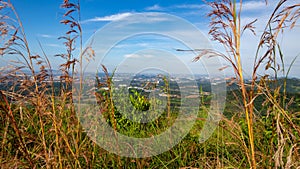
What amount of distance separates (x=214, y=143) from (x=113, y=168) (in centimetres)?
122

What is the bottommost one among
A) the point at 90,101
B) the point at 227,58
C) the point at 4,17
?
the point at 90,101

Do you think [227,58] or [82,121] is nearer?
[227,58]

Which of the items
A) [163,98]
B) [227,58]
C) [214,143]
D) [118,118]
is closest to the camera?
[227,58]

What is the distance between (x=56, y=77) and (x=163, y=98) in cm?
157

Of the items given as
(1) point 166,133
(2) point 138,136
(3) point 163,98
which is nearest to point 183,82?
(3) point 163,98

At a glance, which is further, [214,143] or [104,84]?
[214,143]

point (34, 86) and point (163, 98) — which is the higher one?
point (34, 86)

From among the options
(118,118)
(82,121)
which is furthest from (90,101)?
(118,118)

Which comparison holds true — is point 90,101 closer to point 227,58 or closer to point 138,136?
point 138,136

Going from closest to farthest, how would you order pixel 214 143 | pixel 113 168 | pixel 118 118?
1. pixel 113 168
2. pixel 214 143
3. pixel 118 118

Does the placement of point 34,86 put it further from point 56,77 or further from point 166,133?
point 166,133

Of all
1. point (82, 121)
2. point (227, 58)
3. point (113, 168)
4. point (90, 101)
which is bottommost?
point (113, 168)

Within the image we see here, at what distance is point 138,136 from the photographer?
3127mm

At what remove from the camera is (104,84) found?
6.70ft
